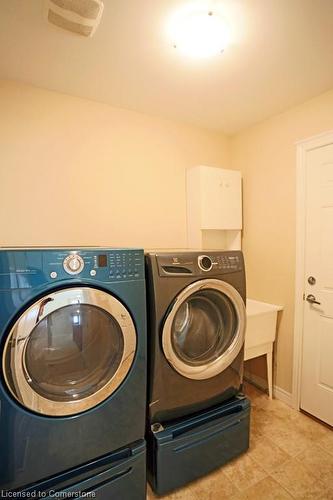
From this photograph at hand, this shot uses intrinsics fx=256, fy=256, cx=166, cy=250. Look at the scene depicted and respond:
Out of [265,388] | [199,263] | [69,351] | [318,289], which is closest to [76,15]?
[199,263]

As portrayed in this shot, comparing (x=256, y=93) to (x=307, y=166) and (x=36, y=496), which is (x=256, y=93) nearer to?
(x=307, y=166)

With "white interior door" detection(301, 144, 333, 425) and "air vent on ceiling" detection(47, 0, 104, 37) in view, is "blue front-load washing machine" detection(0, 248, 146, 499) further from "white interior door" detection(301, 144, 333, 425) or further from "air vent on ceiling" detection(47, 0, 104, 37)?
"white interior door" detection(301, 144, 333, 425)

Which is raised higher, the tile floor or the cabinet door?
the cabinet door

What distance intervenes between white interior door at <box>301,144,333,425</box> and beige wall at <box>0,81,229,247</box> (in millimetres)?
1048

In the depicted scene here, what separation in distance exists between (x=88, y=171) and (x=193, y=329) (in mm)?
1395

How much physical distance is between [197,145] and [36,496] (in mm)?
2600

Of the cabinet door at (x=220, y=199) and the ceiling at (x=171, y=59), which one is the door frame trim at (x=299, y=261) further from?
the cabinet door at (x=220, y=199)

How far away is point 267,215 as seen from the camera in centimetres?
230

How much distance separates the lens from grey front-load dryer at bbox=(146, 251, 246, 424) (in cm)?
133

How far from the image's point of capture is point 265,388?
2322mm

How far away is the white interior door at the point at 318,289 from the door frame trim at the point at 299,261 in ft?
0.10

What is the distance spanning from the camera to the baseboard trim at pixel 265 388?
213cm

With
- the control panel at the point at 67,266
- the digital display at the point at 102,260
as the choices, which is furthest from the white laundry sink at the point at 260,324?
the digital display at the point at 102,260

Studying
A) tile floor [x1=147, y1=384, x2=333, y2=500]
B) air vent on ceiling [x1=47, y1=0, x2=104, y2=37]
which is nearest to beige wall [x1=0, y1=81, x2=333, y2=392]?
tile floor [x1=147, y1=384, x2=333, y2=500]
